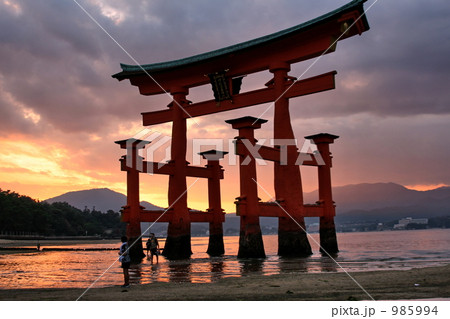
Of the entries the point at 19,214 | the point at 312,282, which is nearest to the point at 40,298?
the point at 312,282

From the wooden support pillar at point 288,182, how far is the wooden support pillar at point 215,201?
24.3 ft

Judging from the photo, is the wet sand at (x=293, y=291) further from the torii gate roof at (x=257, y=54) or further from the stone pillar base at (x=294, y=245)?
the torii gate roof at (x=257, y=54)

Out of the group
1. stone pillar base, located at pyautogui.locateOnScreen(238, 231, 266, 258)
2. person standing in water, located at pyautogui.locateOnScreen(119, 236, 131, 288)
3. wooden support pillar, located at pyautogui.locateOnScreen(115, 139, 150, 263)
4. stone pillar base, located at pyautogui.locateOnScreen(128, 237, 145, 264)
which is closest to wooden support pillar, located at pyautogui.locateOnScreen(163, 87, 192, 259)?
stone pillar base, located at pyautogui.locateOnScreen(128, 237, 145, 264)

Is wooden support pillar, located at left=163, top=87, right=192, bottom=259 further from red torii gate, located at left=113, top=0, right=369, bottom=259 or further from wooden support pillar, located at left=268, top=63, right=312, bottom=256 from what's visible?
wooden support pillar, located at left=268, top=63, right=312, bottom=256

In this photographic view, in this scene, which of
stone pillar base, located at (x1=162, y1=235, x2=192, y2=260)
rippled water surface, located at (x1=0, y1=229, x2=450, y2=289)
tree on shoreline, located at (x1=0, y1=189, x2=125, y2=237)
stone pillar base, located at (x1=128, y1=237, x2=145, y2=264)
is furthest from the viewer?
tree on shoreline, located at (x1=0, y1=189, x2=125, y2=237)

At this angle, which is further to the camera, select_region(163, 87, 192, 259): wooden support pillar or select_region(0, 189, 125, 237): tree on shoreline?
select_region(0, 189, 125, 237): tree on shoreline

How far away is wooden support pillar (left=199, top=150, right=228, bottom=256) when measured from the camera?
29922mm

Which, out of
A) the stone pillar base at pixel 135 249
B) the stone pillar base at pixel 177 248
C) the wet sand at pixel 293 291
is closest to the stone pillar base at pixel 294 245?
the stone pillar base at pixel 177 248

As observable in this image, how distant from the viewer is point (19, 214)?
246ft

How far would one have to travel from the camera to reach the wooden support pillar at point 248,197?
2245 cm

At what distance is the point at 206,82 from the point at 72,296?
18649 millimetres

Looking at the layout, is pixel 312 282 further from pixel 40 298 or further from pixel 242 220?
pixel 242 220

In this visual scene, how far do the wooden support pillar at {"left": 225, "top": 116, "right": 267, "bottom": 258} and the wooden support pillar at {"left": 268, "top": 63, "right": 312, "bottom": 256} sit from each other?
118cm
